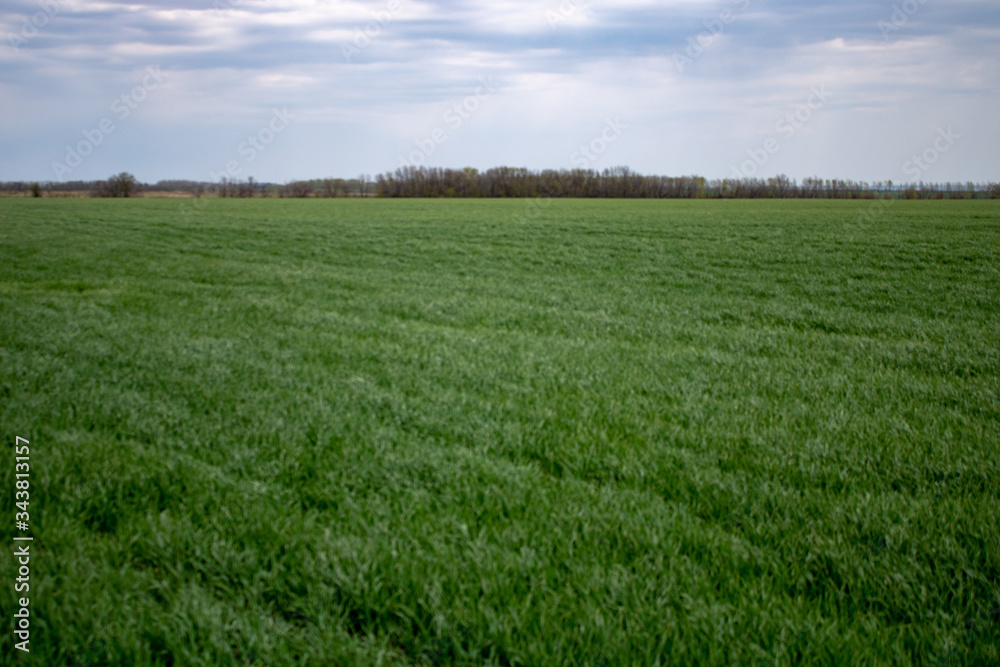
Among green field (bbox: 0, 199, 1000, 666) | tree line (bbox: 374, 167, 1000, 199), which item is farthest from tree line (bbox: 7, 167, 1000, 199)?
green field (bbox: 0, 199, 1000, 666)

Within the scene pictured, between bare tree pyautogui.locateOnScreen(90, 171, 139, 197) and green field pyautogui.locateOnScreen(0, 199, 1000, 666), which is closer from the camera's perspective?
green field pyautogui.locateOnScreen(0, 199, 1000, 666)

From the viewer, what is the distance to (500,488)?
12.8 feet

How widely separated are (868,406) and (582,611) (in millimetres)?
4245

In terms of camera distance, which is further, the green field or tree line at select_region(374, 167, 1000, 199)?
tree line at select_region(374, 167, 1000, 199)

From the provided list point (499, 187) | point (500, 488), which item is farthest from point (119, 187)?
point (500, 488)

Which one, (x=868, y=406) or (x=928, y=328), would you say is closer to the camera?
(x=868, y=406)

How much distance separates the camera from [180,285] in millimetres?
12594

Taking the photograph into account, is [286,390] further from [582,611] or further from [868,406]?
[868,406]

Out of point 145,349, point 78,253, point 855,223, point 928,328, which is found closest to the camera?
point 145,349

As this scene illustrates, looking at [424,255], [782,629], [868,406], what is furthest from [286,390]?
[424,255]

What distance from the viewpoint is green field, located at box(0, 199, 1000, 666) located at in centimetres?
266

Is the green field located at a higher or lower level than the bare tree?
lower

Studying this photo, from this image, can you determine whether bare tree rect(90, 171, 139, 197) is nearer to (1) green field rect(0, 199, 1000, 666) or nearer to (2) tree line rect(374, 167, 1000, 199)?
(2) tree line rect(374, 167, 1000, 199)

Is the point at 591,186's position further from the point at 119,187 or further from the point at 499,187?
the point at 119,187
